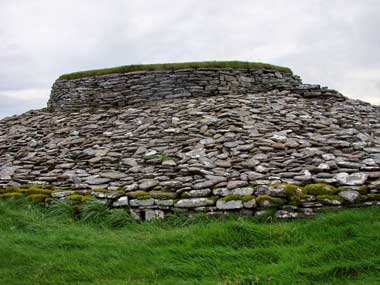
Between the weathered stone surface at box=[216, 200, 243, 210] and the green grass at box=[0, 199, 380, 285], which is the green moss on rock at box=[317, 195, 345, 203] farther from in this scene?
the weathered stone surface at box=[216, 200, 243, 210]

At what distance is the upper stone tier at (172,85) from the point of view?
49.1 feet

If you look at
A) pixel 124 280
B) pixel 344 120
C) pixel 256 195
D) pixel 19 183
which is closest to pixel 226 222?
pixel 256 195

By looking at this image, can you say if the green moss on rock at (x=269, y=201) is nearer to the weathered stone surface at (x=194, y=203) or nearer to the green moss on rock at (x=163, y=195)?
the weathered stone surface at (x=194, y=203)

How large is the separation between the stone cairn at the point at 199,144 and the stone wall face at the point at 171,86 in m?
0.04

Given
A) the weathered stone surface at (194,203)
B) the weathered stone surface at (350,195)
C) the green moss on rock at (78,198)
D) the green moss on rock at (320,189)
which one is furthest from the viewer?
the green moss on rock at (78,198)

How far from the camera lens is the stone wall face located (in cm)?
1497

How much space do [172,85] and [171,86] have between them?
5cm

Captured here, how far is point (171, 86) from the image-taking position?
1507 centimetres

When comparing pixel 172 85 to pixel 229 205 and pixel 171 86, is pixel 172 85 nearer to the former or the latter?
pixel 171 86

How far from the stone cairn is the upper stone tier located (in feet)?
0.13

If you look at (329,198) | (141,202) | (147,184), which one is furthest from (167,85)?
(329,198)

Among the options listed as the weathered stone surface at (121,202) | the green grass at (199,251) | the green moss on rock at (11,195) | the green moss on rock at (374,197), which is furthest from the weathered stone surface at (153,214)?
the green moss on rock at (374,197)

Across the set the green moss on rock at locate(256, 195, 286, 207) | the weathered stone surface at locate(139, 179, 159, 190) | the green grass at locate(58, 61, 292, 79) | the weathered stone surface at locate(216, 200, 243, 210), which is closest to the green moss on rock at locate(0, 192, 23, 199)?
the weathered stone surface at locate(139, 179, 159, 190)

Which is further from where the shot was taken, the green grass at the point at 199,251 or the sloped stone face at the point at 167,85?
the sloped stone face at the point at 167,85
